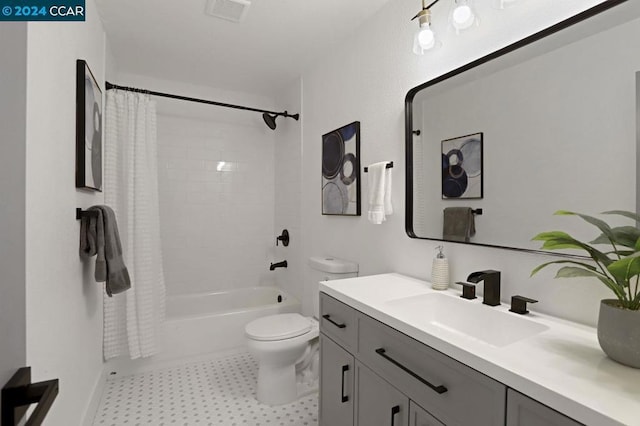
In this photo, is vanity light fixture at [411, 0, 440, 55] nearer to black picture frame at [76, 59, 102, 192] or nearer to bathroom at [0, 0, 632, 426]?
bathroom at [0, 0, 632, 426]

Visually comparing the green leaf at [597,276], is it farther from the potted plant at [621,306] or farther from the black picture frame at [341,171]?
the black picture frame at [341,171]

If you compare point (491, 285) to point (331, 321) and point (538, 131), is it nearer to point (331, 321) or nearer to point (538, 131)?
point (538, 131)

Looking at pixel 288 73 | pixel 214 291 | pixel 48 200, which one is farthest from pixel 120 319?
pixel 288 73

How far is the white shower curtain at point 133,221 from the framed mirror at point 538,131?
6.49 feet

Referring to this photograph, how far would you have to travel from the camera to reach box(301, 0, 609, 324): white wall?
1.13 meters

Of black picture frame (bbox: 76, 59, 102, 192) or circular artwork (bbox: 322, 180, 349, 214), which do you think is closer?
black picture frame (bbox: 76, 59, 102, 192)

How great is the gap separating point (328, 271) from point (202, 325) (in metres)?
1.23

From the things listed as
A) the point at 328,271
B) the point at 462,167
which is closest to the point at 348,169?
the point at 328,271

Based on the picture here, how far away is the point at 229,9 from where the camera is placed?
1.88m

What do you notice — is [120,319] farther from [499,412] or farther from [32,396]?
[499,412]

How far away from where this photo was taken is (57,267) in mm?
1185

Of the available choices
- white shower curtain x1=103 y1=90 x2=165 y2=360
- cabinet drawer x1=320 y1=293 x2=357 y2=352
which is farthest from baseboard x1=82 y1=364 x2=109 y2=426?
cabinet drawer x1=320 y1=293 x2=357 y2=352

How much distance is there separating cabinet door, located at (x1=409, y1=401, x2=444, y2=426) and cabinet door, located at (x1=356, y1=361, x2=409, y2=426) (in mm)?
19

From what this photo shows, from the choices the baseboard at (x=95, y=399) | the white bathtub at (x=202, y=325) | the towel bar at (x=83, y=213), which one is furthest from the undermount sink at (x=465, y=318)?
the baseboard at (x=95, y=399)
